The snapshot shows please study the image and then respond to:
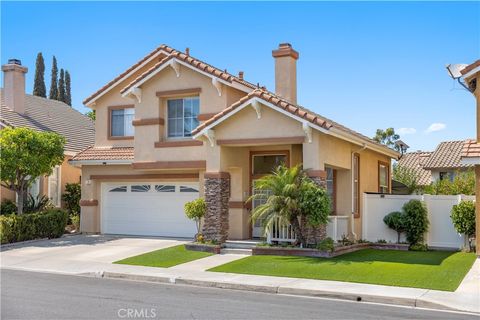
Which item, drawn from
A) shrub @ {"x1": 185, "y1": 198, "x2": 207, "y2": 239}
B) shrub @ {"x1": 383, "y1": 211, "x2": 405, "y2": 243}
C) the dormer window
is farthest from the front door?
the dormer window

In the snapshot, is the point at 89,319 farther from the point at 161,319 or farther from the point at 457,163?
the point at 457,163

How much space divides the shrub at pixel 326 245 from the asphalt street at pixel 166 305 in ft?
14.9

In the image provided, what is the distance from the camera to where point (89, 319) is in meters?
9.16

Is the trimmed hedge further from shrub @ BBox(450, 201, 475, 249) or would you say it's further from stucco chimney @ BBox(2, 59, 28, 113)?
shrub @ BBox(450, 201, 475, 249)

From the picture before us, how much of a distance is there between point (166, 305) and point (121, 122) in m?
14.5

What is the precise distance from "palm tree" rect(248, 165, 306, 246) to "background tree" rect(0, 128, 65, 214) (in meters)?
8.82

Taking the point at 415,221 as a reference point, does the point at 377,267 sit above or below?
below

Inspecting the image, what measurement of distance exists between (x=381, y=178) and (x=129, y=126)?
1084 cm

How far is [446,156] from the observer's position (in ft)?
133

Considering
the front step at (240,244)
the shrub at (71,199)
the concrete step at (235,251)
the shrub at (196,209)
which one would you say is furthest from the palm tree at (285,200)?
the shrub at (71,199)

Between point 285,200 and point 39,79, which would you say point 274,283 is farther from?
point 39,79

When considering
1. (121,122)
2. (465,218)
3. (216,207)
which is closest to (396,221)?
(465,218)

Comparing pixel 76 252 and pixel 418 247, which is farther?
pixel 76 252

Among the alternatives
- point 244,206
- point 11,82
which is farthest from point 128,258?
point 11,82
